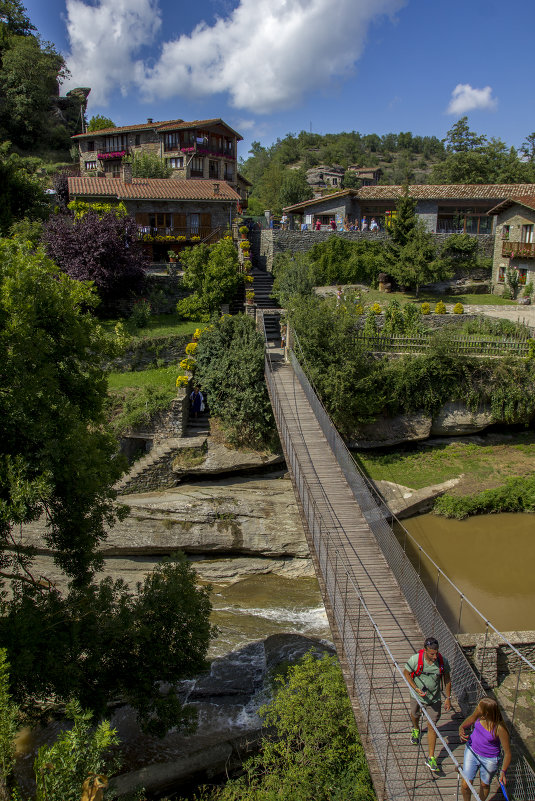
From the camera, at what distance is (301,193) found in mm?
47750

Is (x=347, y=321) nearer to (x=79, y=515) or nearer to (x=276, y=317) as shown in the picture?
(x=276, y=317)

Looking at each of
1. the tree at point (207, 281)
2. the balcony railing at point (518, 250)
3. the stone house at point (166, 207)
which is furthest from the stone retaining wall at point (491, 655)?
the stone house at point (166, 207)

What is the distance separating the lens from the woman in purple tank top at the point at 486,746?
629 cm

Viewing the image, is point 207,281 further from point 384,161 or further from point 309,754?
point 384,161

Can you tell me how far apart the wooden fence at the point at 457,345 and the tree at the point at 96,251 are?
32.6 ft

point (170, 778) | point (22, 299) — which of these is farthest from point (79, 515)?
point (170, 778)

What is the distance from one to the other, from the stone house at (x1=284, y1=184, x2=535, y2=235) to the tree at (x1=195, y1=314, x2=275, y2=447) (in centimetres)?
1528

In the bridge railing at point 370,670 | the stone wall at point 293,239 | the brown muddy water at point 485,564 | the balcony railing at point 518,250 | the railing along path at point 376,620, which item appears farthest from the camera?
the stone wall at point 293,239

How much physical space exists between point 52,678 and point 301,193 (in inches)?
1762

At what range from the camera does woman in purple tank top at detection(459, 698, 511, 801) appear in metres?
6.29

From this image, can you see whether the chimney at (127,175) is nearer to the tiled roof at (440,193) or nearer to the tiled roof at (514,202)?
the tiled roof at (440,193)

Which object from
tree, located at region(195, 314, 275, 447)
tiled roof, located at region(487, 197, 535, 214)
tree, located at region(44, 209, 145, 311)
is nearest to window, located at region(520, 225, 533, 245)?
tiled roof, located at region(487, 197, 535, 214)

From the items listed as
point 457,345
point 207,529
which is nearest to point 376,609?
point 207,529

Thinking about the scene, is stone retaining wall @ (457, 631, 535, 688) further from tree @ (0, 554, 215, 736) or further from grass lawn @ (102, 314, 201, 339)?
grass lawn @ (102, 314, 201, 339)
